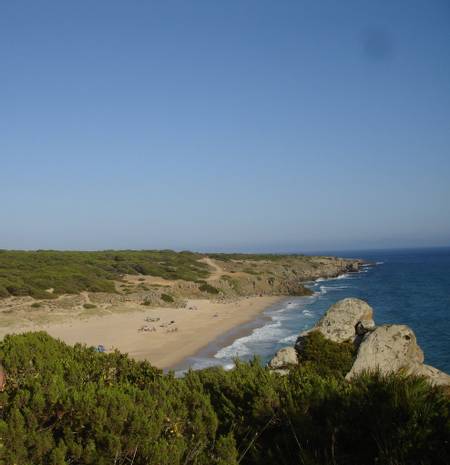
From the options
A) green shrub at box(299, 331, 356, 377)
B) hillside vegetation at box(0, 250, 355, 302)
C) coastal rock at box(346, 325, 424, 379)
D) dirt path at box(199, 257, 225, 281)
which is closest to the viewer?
coastal rock at box(346, 325, 424, 379)

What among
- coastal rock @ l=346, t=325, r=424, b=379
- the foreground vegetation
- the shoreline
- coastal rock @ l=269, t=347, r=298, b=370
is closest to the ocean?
the shoreline

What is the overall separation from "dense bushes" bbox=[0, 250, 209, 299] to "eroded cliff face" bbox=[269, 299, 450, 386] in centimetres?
2973

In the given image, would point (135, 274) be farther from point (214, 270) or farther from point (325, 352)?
point (325, 352)

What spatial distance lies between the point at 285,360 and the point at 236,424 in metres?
9.05

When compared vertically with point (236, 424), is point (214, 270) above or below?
below

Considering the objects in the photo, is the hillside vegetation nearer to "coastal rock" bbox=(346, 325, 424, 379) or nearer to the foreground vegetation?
"coastal rock" bbox=(346, 325, 424, 379)

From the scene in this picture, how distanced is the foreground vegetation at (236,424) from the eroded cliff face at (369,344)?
4.17m

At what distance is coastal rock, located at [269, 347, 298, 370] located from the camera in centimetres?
1499

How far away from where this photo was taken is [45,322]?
107ft

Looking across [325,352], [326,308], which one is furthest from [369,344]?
[326,308]

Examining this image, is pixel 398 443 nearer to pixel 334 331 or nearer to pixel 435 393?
pixel 435 393

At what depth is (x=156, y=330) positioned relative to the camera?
3353 centimetres

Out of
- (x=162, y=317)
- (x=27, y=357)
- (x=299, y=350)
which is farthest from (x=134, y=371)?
(x=162, y=317)

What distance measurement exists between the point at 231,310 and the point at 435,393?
1631 inches
